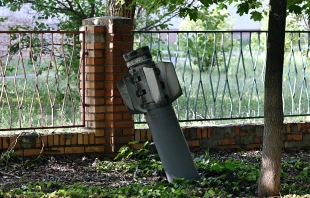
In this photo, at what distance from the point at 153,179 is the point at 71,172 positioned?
0.93 m

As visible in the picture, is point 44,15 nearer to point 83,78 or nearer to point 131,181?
point 83,78

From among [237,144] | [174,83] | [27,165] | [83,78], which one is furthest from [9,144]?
[237,144]

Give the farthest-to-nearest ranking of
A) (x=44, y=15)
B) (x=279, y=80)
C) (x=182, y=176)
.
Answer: (x=44, y=15)
(x=182, y=176)
(x=279, y=80)

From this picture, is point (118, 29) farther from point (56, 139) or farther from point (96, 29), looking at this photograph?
point (56, 139)

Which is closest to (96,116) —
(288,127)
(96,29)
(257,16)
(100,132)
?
(100,132)

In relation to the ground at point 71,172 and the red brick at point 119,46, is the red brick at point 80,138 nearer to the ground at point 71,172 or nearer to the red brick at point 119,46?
the ground at point 71,172

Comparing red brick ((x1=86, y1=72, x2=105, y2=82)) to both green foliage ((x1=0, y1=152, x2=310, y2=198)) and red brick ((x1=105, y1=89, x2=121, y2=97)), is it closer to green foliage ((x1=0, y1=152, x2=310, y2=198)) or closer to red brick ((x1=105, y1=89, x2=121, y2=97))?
red brick ((x1=105, y1=89, x2=121, y2=97))

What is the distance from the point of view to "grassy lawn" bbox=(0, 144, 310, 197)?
5.68 meters

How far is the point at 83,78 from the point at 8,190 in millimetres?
2023

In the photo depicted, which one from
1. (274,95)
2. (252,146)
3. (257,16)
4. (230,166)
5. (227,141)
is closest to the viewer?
(274,95)

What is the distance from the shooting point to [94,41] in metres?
7.43

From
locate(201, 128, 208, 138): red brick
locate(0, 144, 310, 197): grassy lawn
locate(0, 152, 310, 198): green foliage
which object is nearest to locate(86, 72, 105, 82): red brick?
locate(0, 144, 310, 197): grassy lawn

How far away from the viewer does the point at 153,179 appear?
644 centimetres

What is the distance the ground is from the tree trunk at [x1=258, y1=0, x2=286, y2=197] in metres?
0.94
